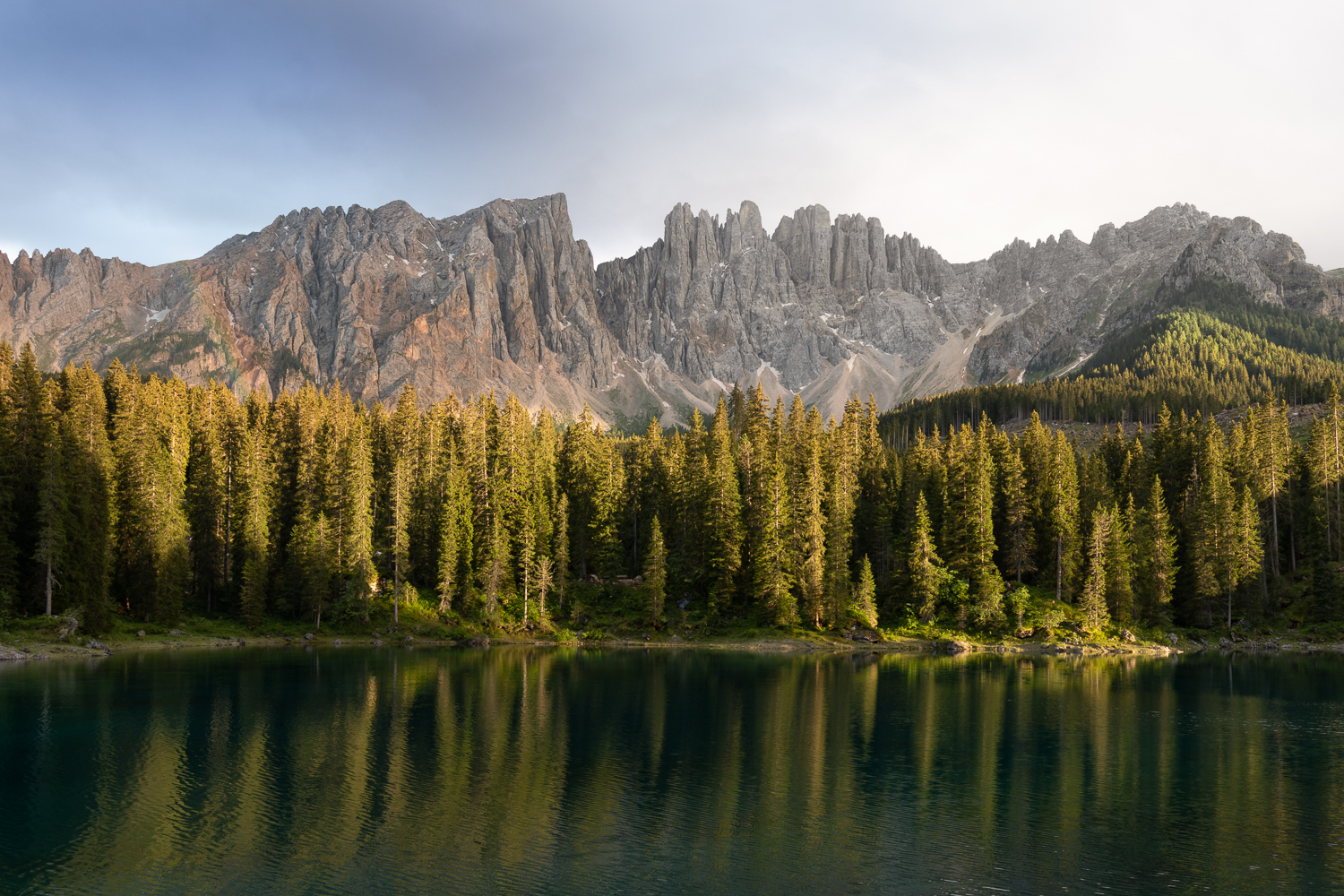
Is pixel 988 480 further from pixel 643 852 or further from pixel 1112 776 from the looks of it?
pixel 643 852

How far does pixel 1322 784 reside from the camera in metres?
37.6

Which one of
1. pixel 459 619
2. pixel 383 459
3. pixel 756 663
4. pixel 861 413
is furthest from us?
pixel 861 413

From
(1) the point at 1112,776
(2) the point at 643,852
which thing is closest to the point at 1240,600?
(1) the point at 1112,776

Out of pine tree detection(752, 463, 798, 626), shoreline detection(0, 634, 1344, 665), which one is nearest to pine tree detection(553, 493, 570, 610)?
shoreline detection(0, 634, 1344, 665)

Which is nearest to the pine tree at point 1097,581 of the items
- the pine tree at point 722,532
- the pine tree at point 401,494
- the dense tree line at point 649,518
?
the dense tree line at point 649,518

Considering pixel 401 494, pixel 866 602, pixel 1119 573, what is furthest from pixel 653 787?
pixel 1119 573

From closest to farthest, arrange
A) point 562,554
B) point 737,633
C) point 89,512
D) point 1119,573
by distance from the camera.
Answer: point 89,512 → point 737,633 → point 1119,573 → point 562,554

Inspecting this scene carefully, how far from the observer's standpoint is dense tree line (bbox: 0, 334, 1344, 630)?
9019 cm

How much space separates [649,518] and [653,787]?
80.1 m

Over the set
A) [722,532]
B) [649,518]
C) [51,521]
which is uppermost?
[649,518]

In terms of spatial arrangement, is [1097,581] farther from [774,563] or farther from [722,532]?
[722,532]

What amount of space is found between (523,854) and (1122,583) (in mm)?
87432

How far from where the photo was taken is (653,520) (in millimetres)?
99438

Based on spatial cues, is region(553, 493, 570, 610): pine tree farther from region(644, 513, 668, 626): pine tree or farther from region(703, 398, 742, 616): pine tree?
region(703, 398, 742, 616): pine tree
